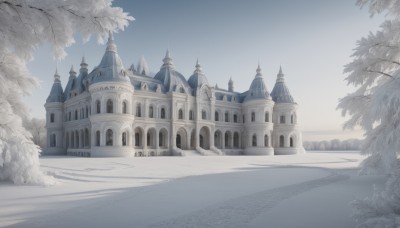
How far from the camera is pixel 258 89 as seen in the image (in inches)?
2105

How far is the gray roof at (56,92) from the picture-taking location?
49.7m

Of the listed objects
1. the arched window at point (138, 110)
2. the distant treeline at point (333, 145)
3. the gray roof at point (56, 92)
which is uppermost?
the gray roof at point (56, 92)

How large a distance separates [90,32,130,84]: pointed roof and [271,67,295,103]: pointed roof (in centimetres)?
3164

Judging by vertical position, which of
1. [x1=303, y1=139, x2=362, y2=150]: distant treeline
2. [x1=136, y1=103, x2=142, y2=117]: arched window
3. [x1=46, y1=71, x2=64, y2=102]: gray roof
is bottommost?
[x1=303, y1=139, x2=362, y2=150]: distant treeline

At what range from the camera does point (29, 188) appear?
401 inches

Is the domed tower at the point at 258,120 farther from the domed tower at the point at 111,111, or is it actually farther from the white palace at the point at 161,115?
the domed tower at the point at 111,111

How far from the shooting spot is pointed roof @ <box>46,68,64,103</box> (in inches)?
1955

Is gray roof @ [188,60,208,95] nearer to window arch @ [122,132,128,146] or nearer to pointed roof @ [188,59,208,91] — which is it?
pointed roof @ [188,59,208,91]

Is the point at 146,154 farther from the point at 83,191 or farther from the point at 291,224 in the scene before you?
the point at 291,224

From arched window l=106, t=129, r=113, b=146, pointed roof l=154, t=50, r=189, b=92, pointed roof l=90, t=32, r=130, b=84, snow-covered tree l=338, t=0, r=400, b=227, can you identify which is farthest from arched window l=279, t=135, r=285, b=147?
snow-covered tree l=338, t=0, r=400, b=227

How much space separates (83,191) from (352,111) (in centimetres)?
947

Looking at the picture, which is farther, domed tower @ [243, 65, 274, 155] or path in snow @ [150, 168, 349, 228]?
domed tower @ [243, 65, 274, 155]

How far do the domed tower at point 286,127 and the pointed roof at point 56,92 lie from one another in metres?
40.9

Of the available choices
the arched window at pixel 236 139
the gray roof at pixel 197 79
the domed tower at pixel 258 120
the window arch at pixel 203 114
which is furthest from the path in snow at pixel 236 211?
the arched window at pixel 236 139
